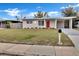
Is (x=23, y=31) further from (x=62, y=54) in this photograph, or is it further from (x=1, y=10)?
(x=62, y=54)

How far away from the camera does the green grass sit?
5074 mm

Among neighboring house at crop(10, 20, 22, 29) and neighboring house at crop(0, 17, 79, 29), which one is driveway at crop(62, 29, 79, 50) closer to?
neighboring house at crop(0, 17, 79, 29)

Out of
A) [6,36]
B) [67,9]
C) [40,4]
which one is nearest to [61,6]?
[67,9]

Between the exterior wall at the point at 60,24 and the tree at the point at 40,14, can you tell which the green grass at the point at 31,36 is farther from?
the tree at the point at 40,14

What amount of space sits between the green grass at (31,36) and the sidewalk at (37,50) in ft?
0.35

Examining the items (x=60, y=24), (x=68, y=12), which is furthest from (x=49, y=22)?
(x=68, y=12)

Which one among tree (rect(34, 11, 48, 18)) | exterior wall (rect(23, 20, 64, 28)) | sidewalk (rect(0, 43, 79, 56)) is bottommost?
sidewalk (rect(0, 43, 79, 56))

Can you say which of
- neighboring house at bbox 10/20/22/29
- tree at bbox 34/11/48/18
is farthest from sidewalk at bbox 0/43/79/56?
tree at bbox 34/11/48/18

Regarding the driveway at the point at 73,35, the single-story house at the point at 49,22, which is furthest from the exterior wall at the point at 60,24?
the driveway at the point at 73,35

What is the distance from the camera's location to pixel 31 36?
510 cm

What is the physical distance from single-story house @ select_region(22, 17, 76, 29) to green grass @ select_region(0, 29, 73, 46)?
0.13 meters

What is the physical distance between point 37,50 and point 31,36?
1.19 ft

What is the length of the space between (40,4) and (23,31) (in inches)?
27.1

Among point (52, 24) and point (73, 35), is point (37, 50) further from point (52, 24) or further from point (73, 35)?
point (73, 35)
